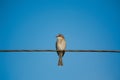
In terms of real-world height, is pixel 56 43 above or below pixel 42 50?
A: above

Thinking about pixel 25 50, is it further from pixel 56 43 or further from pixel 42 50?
pixel 56 43

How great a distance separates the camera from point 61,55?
755 centimetres

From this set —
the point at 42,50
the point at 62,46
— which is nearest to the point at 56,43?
the point at 62,46

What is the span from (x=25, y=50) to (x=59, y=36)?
2.24 metres

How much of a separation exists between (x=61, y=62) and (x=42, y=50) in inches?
72.9

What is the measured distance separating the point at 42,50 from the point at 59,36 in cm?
222

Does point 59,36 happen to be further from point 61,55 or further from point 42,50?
point 42,50

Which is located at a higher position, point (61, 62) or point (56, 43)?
point (56, 43)

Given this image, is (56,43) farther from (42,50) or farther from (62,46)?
(42,50)

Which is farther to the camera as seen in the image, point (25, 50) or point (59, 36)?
point (59, 36)

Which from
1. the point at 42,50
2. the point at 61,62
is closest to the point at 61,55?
the point at 61,62

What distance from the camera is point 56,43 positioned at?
7840 mm

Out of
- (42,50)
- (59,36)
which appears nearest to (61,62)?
(59,36)

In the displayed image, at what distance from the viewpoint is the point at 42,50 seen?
5.79 m
